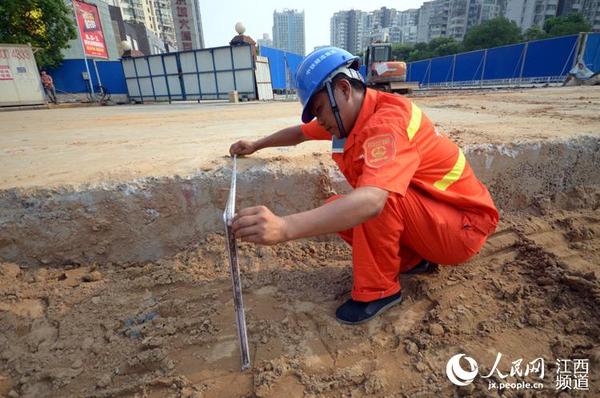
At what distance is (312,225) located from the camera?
1.17 metres

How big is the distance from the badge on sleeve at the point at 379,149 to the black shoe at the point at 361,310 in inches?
29.1

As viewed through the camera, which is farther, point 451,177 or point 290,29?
point 290,29

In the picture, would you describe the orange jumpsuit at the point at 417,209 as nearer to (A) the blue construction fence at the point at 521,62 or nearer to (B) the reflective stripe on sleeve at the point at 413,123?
(B) the reflective stripe on sleeve at the point at 413,123

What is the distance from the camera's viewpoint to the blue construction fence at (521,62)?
15125 mm

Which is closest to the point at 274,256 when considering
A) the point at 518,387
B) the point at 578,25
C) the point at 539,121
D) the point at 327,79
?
the point at 327,79

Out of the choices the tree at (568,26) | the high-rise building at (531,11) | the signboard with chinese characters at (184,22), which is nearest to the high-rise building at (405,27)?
the high-rise building at (531,11)

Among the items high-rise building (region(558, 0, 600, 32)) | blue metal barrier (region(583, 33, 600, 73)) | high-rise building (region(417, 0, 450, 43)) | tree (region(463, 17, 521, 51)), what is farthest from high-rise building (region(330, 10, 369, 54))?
blue metal barrier (region(583, 33, 600, 73))

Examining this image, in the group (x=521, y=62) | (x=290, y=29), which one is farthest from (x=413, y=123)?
(x=290, y=29)

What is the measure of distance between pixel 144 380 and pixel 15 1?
2078cm

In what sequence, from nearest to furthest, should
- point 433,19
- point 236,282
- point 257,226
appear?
point 257,226, point 236,282, point 433,19

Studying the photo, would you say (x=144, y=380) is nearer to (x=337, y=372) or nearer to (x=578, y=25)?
(x=337, y=372)

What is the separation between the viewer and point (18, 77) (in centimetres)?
1277

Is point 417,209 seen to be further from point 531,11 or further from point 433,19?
point 433,19
